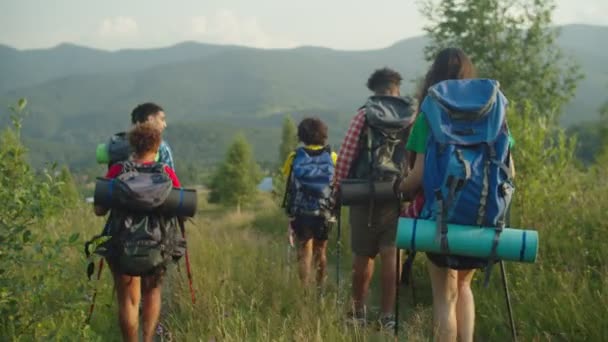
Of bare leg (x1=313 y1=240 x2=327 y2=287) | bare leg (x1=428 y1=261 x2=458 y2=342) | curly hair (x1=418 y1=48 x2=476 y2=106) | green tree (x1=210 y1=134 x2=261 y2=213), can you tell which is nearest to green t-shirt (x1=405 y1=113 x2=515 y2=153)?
curly hair (x1=418 y1=48 x2=476 y2=106)

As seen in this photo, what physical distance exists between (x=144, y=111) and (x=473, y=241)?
3.26m

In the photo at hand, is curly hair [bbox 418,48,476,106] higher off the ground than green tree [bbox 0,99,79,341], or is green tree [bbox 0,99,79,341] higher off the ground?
curly hair [bbox 418,48,476,106]

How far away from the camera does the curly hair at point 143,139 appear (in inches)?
162

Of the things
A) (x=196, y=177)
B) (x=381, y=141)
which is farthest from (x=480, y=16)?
(x=196, y=177)

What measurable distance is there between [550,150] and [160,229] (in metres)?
4.66

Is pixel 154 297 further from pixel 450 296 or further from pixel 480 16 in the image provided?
pixel 480 16

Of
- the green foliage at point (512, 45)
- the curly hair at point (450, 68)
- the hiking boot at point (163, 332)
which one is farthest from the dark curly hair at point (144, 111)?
the green foliage at point (512, 45)

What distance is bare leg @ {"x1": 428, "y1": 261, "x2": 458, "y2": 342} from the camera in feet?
10.5

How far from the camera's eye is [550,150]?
6.48m

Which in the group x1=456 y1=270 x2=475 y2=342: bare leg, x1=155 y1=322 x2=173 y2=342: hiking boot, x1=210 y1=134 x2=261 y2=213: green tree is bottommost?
x1=210 y1=134 x2=261 y2=213: green tree

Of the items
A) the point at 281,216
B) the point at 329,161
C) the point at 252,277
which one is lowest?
the point at 281,216

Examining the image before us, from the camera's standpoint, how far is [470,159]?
9.60ft

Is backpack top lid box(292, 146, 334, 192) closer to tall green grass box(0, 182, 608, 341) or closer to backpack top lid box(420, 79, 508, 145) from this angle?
tall green grass box(0, 182, 608, 341)

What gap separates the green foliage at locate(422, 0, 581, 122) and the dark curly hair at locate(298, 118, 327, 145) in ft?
75.8
